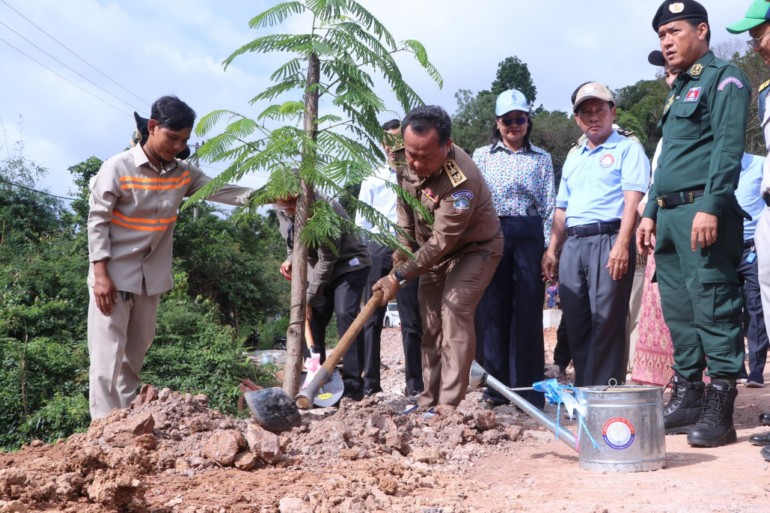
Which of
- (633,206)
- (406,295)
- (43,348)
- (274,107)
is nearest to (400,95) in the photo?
(274,107)

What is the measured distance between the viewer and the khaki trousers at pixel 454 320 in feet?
16.3

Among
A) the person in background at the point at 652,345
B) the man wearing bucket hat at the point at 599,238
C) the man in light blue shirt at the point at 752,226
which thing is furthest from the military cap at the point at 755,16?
the man in light blue shirt at the point at 752,226

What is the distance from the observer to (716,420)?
411 centimetres

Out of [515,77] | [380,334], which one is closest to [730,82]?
[380,334]

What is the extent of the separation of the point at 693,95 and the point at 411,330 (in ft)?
10.6

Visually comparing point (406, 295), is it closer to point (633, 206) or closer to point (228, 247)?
point (633, 206)

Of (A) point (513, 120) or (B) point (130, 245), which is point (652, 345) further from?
(B) point (130, 245)

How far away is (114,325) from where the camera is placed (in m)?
4.71

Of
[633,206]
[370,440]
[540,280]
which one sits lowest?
[370,440]

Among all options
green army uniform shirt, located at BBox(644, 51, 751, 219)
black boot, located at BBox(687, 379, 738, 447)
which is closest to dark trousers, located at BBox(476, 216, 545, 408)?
green army uniform shirt, located at BBox(644, 51, 751, 219)

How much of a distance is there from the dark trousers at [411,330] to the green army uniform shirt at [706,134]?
8.04 ft

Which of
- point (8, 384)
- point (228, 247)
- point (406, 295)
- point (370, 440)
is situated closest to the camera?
point (370, 440)

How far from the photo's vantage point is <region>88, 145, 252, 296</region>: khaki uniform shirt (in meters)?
4.69

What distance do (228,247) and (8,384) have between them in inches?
313
